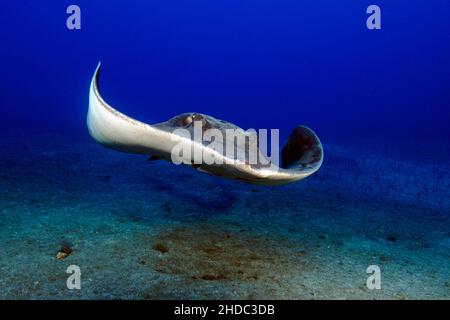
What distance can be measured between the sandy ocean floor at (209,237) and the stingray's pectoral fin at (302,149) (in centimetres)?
122

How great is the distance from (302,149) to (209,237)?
1.85 m

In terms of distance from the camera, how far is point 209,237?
4359mm

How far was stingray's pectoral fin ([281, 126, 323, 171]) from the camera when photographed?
3545 millimetres

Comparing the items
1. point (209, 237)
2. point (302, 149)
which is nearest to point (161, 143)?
point (209, 237)

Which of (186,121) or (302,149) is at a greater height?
(186,121)

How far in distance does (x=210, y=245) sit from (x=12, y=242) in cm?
252

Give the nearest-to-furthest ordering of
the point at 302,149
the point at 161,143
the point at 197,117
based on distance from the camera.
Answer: the point at 161,143
the point at 197,117
the point at 302,149

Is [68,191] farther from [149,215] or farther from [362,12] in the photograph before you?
[362,12]

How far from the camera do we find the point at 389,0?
60.5 meters

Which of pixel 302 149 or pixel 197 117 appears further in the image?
pixel 302 149

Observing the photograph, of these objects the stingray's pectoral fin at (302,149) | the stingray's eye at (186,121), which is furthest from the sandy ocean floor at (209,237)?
the stingray's eye at (186,121)

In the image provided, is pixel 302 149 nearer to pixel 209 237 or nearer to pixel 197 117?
pixel 197 117

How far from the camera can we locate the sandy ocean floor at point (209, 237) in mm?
3086

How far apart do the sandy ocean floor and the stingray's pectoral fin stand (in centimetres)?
122
